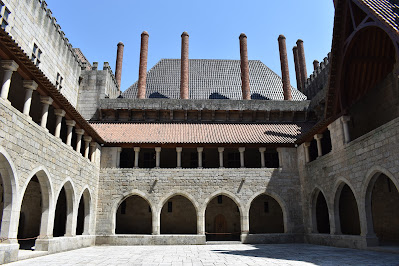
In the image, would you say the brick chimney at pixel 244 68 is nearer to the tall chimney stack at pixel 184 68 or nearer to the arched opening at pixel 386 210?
the tall chimney stack at pixel 184 68

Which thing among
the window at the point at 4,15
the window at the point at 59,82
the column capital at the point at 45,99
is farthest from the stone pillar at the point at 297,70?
the window at the point at 4,15

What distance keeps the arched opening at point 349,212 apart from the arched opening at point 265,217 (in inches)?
147

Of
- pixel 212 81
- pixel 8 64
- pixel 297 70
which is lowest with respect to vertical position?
pixel 8 64

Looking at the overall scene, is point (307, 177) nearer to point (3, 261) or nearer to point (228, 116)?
point (228, 116)

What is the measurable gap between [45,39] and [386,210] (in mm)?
19252

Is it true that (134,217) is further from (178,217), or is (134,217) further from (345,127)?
(345,127)

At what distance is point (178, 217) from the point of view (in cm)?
1980

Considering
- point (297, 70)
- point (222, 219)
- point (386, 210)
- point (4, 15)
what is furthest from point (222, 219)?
point (297, 70)

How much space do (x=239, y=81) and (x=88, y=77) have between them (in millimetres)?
12398

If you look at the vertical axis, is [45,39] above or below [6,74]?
above

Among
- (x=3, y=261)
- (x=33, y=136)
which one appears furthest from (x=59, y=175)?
(x=3, y=261)

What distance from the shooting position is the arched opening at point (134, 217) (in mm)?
19406

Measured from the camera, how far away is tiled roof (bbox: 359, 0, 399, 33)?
10379 mm

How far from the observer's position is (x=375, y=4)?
1149cm
